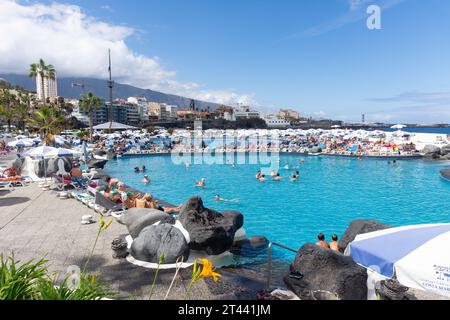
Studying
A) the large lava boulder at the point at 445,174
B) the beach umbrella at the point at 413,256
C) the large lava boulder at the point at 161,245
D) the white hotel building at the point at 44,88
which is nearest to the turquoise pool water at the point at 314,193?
the large lava boulder at the point at 445,174

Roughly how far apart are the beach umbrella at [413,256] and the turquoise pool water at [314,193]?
13.9 feet

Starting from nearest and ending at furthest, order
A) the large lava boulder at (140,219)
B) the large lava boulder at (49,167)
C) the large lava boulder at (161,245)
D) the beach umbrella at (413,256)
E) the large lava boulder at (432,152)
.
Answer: the beach umbrella at (413,256) < the large lava boulder at (161,245) < the large lava boulder at (140,219) < the large lava boulder at (49,167) < the large lava boulder at (432,152)

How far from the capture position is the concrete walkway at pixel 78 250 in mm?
5246

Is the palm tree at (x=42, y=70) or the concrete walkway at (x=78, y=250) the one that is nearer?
the concrete walkway at (x=78, y=250)

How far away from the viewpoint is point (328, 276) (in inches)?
209

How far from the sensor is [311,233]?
430 inches

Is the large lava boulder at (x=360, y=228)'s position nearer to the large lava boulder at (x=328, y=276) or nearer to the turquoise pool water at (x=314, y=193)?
the turquoise pool water at (x=314, y=193)

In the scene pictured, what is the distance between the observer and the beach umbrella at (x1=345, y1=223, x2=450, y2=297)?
3.89 m

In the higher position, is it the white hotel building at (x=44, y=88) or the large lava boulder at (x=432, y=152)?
the white hotel building at (x=44, y=88)

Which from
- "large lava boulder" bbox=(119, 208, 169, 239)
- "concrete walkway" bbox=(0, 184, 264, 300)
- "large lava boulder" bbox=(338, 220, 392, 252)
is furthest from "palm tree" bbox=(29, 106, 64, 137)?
"large lava boulder" bbox=(338, 220, 392, 252)

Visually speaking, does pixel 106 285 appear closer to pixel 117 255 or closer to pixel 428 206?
pixel 117 255

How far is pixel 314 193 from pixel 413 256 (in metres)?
12.7

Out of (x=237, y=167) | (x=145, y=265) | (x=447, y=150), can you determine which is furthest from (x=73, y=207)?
(x=447, y=150)
